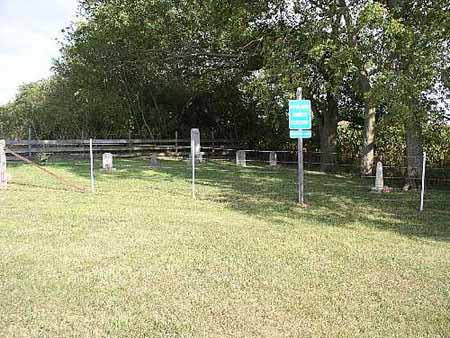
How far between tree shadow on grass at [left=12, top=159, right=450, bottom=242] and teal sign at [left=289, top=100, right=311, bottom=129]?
5.01ft

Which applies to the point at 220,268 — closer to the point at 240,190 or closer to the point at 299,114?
the point at 299,114

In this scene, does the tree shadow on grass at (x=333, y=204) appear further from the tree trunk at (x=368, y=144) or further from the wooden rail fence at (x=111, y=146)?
the wooden rail fence at (x=111, y=146)

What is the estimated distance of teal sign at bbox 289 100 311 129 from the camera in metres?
8.77

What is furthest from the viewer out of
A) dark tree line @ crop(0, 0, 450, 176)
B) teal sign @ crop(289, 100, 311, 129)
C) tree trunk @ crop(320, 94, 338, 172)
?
tree trunk @ crop(320, 94, 338, 172)

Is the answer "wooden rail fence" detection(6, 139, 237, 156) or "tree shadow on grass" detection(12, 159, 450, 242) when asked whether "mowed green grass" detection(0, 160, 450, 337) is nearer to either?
"tree shadow on grass" detection(12, 159, 450, 242)

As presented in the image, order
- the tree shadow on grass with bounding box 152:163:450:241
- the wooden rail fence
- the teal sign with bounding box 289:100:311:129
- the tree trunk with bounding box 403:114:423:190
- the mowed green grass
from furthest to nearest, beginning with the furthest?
the wooden rail fence < the tree trunk with bounding box 403:114:423:190 < the teal sign with bounding box 289:100:311:129 < the tree shadow on grass with bounding box 152:163:450:241 < the mowed green grass

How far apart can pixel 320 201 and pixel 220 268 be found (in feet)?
16.5

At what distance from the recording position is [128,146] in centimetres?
2194

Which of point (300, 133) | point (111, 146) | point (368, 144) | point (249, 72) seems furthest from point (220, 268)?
point (111, 146)

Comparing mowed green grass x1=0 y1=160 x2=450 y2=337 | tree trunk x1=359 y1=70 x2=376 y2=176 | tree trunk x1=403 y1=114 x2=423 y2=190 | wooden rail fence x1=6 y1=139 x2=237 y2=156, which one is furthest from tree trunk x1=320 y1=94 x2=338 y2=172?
mowed green grass x1=0 y1=160 x2=450 y2=337

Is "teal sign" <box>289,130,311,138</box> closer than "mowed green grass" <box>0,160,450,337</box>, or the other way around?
"mowed green grass" <box>0,160,450,337</box>

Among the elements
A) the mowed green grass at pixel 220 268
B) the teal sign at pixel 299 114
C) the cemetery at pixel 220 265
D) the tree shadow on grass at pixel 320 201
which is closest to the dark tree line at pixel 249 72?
the tree shadow on grass at pixel 320 201

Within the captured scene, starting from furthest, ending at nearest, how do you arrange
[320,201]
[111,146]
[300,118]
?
[111,146] → [320,201] → [300,118]

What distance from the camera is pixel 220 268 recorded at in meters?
4.68
